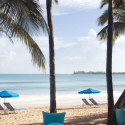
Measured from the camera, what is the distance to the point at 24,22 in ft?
19.7

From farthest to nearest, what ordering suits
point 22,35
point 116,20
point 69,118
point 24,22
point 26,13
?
1. point 116,20
2. point 69,118
3. point 24,22
4. point 22,35
5. point 26,13

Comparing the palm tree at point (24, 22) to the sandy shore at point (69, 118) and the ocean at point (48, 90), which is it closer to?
the ocean at point (48, 90)

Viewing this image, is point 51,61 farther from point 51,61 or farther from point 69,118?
point 69,118

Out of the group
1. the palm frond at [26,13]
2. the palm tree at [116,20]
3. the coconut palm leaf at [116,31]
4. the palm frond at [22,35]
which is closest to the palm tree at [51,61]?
the palm frond at [22,35]

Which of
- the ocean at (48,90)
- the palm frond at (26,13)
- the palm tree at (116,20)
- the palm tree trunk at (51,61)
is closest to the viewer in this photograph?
the palm frond at (26,13)

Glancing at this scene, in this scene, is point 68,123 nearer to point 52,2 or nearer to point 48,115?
point 48,115

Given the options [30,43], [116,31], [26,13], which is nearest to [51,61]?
[30,43]

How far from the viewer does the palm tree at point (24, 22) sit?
5609 millimetres

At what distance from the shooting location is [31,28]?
6.06 meters

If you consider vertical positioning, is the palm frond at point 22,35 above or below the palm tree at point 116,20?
below

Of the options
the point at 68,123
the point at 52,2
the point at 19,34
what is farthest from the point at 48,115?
the point at 52,2

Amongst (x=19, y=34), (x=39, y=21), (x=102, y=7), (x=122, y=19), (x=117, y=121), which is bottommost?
(x=117, y=121)

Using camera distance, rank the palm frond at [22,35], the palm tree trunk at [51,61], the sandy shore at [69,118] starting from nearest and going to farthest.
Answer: the palm frond at [22,35]
the palm tree trunk at [51,61]
the sandy shore at [69,118]

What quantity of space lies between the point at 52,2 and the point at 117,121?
14.3 feet
